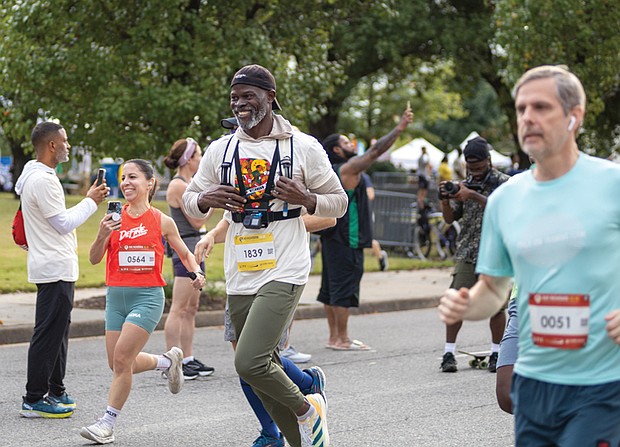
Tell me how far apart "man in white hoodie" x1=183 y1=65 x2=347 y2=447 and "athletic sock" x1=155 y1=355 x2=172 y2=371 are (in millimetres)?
1517

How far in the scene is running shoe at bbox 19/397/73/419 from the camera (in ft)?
25.5

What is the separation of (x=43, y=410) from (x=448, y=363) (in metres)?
3.63

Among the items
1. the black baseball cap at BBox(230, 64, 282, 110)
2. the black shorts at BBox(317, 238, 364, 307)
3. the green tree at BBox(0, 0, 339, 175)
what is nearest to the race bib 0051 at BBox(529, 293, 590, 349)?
the black baseball cap at BBox(230, 64, 282, 110)

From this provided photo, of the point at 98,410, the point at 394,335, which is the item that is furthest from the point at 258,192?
the point at 394,335

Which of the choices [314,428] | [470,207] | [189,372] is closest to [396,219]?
[470,207]

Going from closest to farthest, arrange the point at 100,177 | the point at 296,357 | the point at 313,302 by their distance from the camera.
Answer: the point at 100,177
the point at 296,357
the point at 313,302

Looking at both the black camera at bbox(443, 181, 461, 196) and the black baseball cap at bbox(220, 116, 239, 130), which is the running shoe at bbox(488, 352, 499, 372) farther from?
the black baseball cap at bbox(220, 116, 239, 130)

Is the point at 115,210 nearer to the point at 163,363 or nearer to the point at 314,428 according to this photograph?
the point at 163,363

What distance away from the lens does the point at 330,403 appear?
8.46 meters

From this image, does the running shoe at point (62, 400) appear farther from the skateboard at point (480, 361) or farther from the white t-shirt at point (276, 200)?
the skateboard at point (480, 361)

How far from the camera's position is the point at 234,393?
29.1 ft

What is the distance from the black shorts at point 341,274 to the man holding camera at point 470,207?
1481 millimetres

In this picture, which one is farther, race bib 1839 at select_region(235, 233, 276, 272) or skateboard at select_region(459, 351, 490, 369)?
skateboard at select_region(459, 351, 490, 369)

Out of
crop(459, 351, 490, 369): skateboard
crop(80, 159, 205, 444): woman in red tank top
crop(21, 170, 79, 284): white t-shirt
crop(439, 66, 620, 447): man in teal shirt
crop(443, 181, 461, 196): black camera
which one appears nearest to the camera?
crop(439, 66, 620, 447): man in teal shirt
